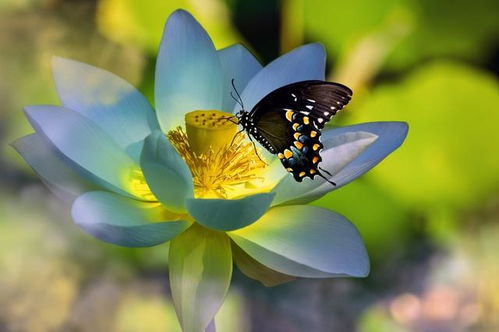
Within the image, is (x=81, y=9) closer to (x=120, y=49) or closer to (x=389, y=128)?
(x=120, y=49)

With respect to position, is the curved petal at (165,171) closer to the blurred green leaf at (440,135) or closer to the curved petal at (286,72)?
the curved petal at (286,72)

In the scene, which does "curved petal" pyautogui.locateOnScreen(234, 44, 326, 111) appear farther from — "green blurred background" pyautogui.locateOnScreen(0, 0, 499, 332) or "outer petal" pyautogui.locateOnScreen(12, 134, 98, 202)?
"green blurred background" pyautogui.locateOnScreen(0, 0, 499, 332)

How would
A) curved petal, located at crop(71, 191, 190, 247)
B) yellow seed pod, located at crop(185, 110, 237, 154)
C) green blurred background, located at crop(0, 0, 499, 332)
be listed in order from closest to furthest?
curved petal, located at crop(71, 191, 190, 247)
yellow seed pod, located at crop(185, 110, 237, 154)
green blurred background, located at crop(0, 0, 499, 332)

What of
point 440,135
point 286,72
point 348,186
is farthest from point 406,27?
point 286,72

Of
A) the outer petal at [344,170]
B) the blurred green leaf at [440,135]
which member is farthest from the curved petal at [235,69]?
the blurred green leaf at [440,135]

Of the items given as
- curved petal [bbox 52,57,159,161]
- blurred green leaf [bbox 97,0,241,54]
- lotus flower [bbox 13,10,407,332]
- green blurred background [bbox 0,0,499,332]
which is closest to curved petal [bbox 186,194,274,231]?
lotus flower [bbox 13,10,407,332]

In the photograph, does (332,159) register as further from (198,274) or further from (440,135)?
(440,135)
